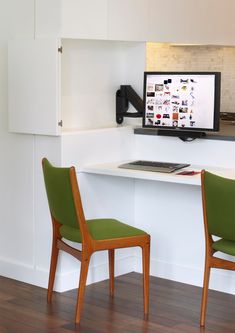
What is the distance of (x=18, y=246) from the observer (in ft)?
15.8

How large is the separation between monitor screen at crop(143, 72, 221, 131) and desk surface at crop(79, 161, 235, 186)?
0.87ft

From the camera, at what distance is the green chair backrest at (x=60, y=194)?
4.02 m

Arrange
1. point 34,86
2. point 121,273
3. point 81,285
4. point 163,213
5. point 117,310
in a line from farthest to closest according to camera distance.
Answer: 1. point 121,273
2. point 163,213
3. point 34,86
4. point 117,310
5. point 81,285

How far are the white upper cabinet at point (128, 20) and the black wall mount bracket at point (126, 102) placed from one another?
1.20 feet

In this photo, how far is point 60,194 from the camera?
13.4 feet

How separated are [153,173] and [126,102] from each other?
0.89 meters

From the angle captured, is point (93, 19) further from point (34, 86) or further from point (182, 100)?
point (182, 100)

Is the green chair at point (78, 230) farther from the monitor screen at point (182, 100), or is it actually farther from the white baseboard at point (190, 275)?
the monitor screen at point (182, 100)

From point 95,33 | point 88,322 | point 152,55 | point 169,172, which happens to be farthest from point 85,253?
point 152,55

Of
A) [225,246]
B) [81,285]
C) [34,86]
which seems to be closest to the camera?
[225,246]

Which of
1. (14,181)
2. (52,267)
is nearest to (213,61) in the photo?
(14,181)

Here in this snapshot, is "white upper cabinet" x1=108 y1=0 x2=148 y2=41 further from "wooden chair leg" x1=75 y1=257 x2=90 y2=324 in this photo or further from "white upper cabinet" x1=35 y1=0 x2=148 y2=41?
"wooden chair leg" x1=75 y1=257 x2=90 y2=324

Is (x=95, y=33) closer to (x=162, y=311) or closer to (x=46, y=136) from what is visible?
(x=46, y=136)

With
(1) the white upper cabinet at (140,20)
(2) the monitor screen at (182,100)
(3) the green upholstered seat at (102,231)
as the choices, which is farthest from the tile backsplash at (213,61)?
(3) the green upholstered seat at (102,231)
